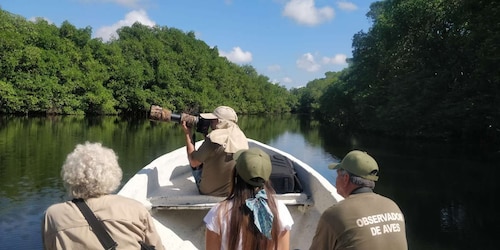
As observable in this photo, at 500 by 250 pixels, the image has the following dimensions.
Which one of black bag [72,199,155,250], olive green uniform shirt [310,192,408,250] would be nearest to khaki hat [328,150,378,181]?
olive green uniform shirt [310,192,408,250]

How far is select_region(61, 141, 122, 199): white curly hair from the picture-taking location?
7.11ft

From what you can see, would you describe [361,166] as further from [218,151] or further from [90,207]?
[218,151]

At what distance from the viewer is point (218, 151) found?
16.1ft

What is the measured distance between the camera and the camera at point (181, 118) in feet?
17.4

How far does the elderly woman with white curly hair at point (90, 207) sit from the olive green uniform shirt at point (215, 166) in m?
2.56

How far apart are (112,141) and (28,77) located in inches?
971

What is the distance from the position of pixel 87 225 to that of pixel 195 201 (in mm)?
3027

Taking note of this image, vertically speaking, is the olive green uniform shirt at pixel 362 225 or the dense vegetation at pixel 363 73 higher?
the dense vegetation at pixel 363 73

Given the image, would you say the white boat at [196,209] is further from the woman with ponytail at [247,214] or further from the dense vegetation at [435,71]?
the dense vegetation at [435,71]

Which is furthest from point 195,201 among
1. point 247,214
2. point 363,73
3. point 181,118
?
point 363,73

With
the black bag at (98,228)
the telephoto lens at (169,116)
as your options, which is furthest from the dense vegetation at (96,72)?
the black bag at (98,228)

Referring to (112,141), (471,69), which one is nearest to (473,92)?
(471,69)

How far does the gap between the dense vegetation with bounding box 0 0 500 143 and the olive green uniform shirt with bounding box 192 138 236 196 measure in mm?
17040

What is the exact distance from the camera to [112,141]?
22938mm
